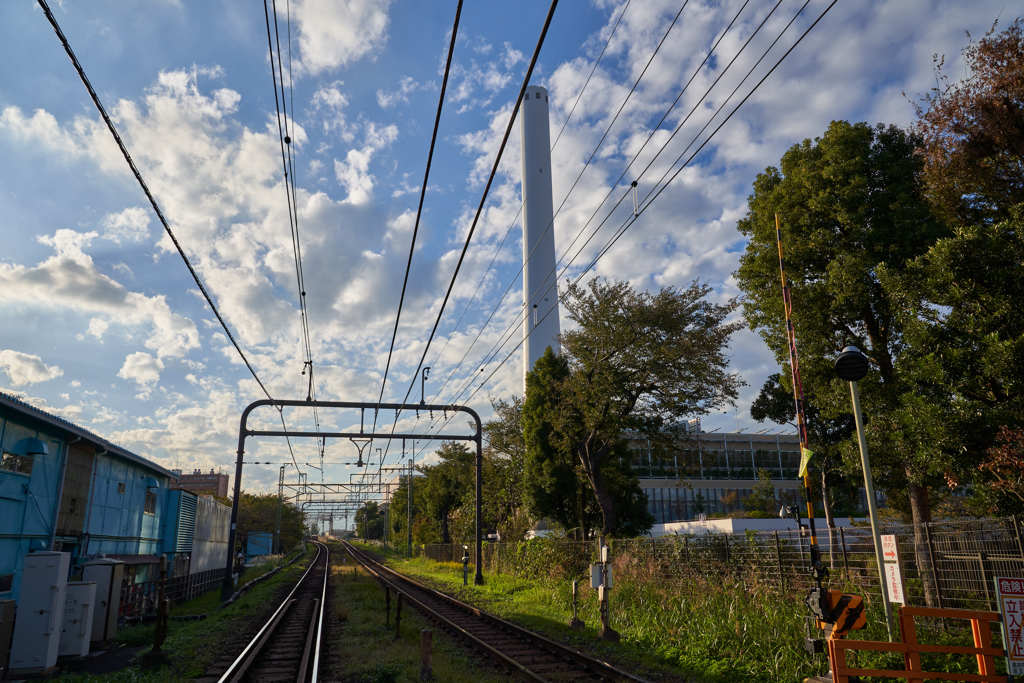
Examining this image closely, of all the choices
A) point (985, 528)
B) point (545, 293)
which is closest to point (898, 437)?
point (985, 528)

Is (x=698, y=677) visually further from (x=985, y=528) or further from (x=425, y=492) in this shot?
(x=425, y=492)

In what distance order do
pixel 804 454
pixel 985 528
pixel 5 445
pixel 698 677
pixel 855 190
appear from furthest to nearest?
pixel 855 190, pixel 5 445, pixel 985 528, pixel 698 677, pixel 804 454

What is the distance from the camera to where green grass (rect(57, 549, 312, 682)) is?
39.8 feet

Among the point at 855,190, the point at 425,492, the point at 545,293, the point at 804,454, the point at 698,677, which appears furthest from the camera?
the point at 545,293

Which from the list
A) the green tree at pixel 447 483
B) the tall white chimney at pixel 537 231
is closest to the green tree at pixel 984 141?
the green tree at pixel 447 483

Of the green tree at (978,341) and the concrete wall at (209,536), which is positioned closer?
the green tree at (978,341)

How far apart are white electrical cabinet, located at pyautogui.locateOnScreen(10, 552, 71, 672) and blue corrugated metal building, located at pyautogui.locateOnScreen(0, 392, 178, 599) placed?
7.29 feet

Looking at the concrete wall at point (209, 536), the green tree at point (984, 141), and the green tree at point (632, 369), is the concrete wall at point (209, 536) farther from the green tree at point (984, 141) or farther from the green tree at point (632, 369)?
the green tree at point (984, 141)

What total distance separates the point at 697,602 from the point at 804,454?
8.01 meters

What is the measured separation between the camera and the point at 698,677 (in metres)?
11.0

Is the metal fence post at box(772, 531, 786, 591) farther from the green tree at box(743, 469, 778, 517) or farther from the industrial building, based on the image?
the green tree at box(743, 469, 778, 517)

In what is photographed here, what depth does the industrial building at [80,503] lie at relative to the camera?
48.8ft

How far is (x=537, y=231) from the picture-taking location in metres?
78.1

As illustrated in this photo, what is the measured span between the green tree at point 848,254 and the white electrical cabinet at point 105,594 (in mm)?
18264
